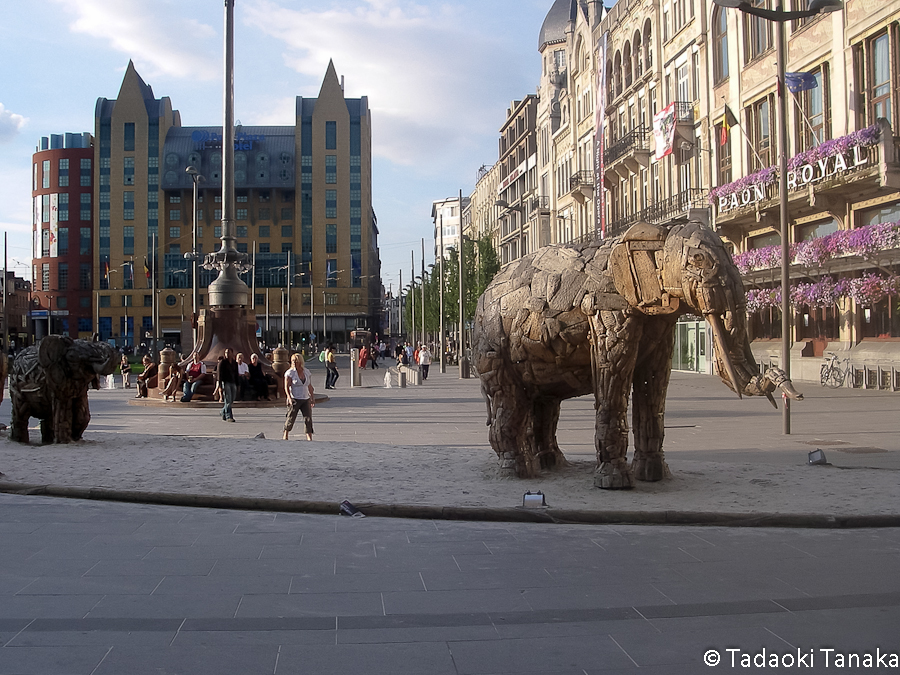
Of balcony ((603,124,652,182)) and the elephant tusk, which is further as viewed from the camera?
balcony ((603,124,652,182))

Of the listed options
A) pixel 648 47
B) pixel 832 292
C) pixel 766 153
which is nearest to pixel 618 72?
pixel 648 47

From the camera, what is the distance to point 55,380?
12633 millimetres

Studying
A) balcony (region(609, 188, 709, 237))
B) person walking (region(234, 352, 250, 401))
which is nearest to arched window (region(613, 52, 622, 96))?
balcony (region(609, 188, 709, 237))

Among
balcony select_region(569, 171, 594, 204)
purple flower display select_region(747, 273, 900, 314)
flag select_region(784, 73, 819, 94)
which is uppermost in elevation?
balcony select_region(569, 171, 594, 204)

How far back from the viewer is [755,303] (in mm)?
29578

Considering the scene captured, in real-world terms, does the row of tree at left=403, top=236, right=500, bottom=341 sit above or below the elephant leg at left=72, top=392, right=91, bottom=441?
above

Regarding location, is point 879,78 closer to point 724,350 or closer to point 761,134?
point 761,134

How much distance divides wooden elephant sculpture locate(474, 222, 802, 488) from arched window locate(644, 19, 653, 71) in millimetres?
34900

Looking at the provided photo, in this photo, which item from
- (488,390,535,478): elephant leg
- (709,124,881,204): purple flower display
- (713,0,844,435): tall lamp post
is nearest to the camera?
(488,390,535,478): elephant leg

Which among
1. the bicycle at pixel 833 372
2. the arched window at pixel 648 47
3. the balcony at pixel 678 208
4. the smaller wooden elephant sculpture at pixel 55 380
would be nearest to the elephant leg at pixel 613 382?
the smaller wooden elephant sculpture at pixel 55 380

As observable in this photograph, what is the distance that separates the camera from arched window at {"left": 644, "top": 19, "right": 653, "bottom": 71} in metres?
40.9

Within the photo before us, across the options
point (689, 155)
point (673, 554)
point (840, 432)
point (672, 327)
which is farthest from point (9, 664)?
point (689, 155)

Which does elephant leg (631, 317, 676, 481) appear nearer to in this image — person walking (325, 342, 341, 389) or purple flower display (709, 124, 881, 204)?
purple flower display (709, 124, 881, 204)

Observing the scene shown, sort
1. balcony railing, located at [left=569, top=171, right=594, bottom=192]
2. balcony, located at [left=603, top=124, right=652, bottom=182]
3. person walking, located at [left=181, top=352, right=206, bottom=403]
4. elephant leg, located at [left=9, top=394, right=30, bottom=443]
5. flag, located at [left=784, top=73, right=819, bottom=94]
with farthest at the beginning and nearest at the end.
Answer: balcony railing, located at [left=569, top=171, right=594, bottom=192] < balcony, located at [left=603, top=124, right=652, bottom=182] < flag, located at [left=784, top=73, right=819, bottom=94] < person walking, located at [left=181, top=352, right=206, bottom=403] < elephant leg, located at [left=9, top=394, right=30, bottom=443]
